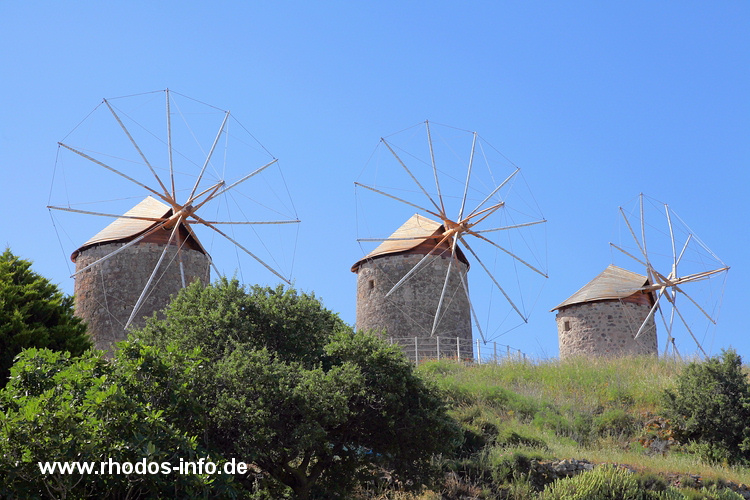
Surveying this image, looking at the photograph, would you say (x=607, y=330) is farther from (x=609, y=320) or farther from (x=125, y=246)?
(x=125, y=246)

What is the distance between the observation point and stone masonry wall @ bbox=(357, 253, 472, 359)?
21.8 metres

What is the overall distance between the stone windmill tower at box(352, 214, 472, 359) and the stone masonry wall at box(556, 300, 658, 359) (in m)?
4.22

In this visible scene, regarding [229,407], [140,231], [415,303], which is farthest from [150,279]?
[229,407]

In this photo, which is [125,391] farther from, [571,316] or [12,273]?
[571,316]

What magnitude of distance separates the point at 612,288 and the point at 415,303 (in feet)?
23.7

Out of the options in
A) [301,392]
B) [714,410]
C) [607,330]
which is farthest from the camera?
[607,330]

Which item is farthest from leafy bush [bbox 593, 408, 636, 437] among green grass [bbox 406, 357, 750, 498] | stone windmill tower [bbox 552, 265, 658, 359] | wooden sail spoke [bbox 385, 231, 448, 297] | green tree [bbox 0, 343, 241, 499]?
stone windmill tower [bbox 552, 265, 658, 359]

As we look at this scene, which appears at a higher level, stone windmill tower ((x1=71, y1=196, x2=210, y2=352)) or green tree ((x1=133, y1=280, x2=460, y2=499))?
stone windmill tower ((x1=71, y1=196, x2=210, y2=352))

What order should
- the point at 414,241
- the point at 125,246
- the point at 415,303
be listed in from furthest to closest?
the point at 414,241
the point at 415,303
the point at 125,246

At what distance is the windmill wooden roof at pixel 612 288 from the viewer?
976 inches

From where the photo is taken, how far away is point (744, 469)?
12.6 metres

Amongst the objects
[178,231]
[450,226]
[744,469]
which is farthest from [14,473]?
[450,226]

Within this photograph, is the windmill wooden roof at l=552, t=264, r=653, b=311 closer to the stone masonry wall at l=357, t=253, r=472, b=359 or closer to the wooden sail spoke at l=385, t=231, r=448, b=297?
the stone masonry wall at l=357, t=253, r=472, b=359

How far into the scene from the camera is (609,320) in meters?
24.4
